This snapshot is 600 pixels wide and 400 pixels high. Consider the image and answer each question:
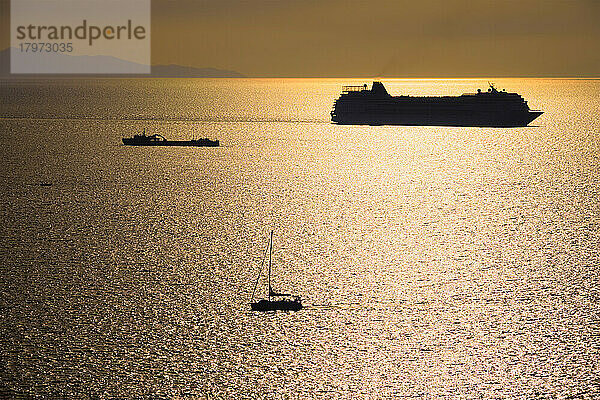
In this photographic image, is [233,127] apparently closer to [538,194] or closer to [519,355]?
[538,194]

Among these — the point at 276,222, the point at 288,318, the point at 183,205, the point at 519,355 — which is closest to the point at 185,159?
the point at 183,205

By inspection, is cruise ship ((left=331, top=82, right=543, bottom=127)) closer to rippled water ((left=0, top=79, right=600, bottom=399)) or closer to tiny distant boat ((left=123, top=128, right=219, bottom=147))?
tiny distant boat ((left=123, top=128, right=219, bottom=147))

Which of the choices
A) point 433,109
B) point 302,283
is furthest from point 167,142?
point 302,283

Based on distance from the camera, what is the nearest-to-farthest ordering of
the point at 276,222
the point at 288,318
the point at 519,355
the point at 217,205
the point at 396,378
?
the point at 396,378, the point at 519,355, the point at 288,318, the point at 276,222, the point at 217,205

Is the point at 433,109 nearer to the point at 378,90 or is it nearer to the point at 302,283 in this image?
the point at 378,90

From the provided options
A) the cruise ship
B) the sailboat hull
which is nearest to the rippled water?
the sailboat hull

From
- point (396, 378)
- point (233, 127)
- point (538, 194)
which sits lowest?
point (396, 378)

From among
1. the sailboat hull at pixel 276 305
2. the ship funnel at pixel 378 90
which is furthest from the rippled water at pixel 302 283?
the ship funnel at pixel 378 90
